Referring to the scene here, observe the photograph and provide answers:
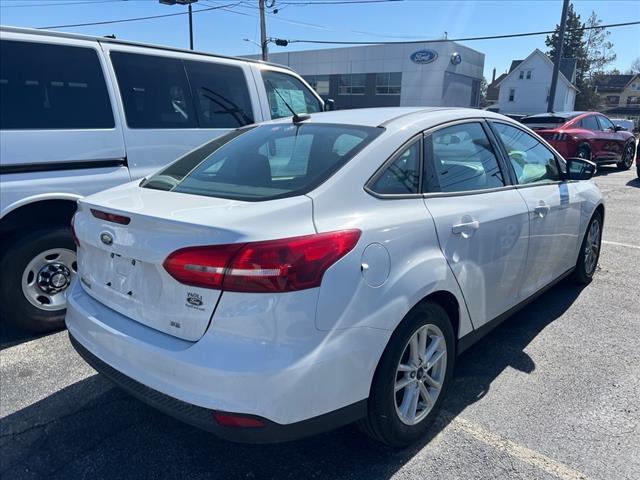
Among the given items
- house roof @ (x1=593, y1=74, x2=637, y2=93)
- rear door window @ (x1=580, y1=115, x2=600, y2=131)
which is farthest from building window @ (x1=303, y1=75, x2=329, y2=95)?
house roof @ (x1=593, y1=74, x2=637, y2=93)

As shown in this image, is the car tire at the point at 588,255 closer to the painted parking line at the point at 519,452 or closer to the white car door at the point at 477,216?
the white car door at the point at 477,216

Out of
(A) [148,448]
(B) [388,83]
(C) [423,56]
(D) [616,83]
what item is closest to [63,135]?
(A) [148,448]

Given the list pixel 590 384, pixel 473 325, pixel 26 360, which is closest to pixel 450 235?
pixel 473 325

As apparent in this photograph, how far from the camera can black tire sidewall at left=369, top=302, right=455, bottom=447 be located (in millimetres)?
2223

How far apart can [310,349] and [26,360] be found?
2.59 meters

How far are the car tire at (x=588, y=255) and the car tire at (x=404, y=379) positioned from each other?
2601 mm

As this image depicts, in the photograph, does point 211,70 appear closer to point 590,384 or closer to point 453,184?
point 453,184

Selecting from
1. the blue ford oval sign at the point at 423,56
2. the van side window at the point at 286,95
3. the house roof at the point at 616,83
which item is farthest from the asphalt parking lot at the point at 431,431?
the house roof at the point at 616,83

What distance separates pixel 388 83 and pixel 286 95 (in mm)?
44541

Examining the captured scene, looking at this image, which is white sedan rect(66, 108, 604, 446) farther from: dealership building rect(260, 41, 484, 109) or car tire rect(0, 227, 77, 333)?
dealership building rect(260, 41, 484, 109)

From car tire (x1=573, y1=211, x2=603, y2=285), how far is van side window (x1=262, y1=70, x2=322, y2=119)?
3222mm

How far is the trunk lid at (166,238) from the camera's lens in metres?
1.96

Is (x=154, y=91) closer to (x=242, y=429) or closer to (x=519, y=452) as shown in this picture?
(x=242, y=429)

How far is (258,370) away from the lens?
186 cm
